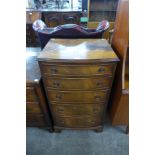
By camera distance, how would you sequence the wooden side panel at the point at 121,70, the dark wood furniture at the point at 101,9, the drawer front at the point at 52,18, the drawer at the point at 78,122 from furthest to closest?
the drawer front at the point at 52,18 → the dark wood furniture at the point at 101,9 → the drawer at the point at 78,122 → the wooden side panel at the point at 121,70

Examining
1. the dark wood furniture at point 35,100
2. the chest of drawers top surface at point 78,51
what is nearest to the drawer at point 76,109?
the dark wood furniture at point 35,100

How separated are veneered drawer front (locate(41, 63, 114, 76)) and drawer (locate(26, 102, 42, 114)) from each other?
1.14ft

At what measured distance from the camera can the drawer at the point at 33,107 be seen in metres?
1.68

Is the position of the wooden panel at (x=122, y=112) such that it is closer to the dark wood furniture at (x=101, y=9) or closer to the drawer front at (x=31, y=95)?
the drawer front at (x=31, y=95)

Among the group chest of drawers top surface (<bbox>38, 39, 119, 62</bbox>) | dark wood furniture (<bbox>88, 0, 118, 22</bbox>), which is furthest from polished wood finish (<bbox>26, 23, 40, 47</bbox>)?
chest of drawers top surface (<bbox>38, 39, 119, 62</bbox>)

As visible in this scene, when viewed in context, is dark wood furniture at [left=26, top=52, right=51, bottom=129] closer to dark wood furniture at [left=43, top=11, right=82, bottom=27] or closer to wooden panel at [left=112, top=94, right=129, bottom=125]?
wooden panel at [left=112, top=94, right=129, bottom=125]

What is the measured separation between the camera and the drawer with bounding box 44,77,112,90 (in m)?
1.51

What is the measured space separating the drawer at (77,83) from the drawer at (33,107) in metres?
0.25

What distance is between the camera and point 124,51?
1536 millimetres

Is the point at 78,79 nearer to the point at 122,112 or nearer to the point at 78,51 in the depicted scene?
the point at 78,51

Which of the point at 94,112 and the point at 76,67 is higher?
the point at 76,67
